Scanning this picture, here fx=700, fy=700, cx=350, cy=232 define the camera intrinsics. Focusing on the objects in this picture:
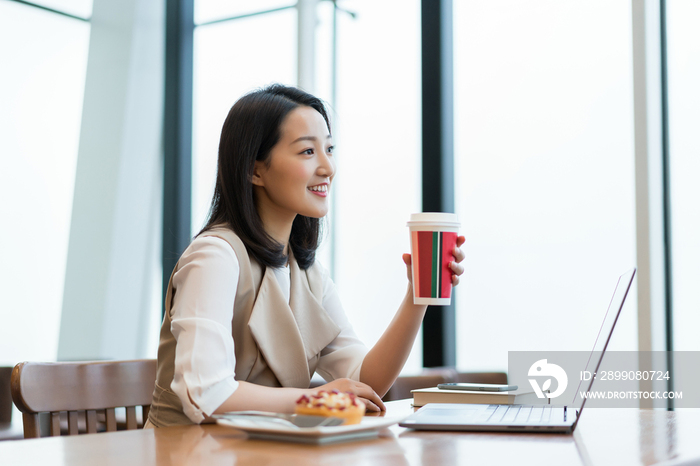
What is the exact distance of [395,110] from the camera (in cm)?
360

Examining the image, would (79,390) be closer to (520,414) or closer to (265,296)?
(265,296)

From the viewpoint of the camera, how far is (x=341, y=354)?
153cm

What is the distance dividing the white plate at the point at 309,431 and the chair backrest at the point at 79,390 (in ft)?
1.67

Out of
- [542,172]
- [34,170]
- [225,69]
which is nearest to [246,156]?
[542,172]

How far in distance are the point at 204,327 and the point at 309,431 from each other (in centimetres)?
38

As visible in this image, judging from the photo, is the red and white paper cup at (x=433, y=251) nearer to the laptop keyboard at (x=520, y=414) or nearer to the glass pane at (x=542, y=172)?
the laptop keyboard at (x=520, y=414)

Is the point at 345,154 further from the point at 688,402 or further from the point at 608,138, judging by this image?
the point at 688,402

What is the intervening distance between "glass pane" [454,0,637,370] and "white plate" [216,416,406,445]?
227cm

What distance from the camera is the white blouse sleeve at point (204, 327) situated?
3.50 ft

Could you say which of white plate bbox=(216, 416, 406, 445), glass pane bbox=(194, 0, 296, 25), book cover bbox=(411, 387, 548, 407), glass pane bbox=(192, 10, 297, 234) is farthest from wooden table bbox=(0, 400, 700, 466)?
glass pane bbox=(194, 0, 296, 25)

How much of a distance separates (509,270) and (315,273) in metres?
1.80

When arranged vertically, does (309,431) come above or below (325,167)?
below

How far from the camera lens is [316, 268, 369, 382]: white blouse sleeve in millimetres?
1510

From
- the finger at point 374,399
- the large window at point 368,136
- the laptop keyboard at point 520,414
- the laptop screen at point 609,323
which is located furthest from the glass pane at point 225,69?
the laptop screen at point 609,323
